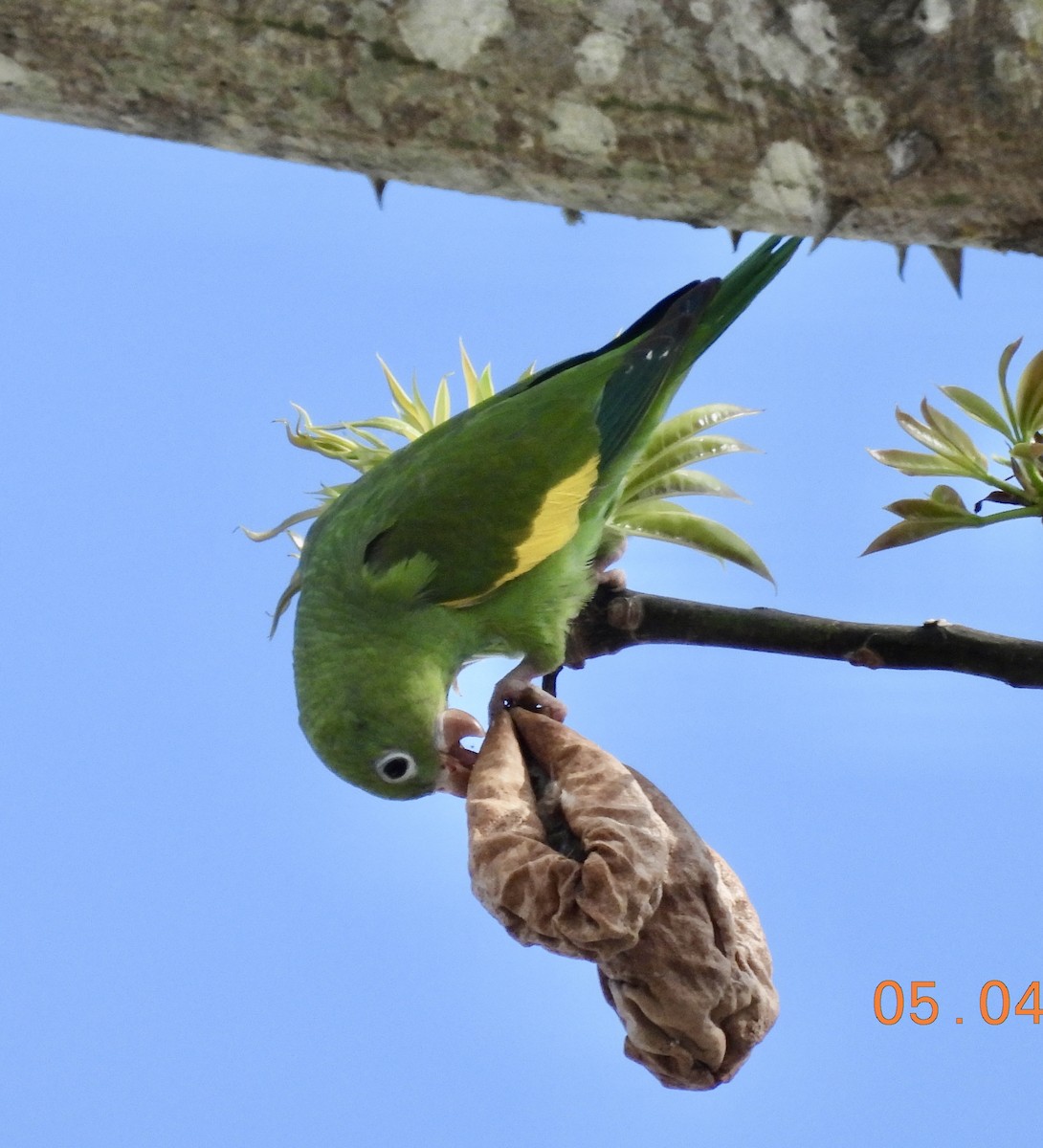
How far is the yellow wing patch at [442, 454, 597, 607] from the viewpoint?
291 centimetres

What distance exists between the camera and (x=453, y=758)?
8.86ft

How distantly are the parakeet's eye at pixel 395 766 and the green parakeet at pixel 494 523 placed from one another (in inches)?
7.6

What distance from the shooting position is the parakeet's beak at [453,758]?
2.69m

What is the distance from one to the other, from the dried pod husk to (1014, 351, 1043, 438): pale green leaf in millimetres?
1222

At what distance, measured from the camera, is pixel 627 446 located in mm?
3029

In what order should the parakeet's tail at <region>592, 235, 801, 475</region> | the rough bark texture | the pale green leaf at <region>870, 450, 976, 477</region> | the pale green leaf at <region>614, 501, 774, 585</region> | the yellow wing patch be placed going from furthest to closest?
the parakeet's tail at <region>592, 235, 801, 475</region> → the yellow wing patch → the pale green leaf at <region>614, 501, 774, 585</region> → the pale green leaf at <region>870, 450, 976, 477</region> → the rough bark texture

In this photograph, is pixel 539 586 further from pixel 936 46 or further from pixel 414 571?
pixel 936 46

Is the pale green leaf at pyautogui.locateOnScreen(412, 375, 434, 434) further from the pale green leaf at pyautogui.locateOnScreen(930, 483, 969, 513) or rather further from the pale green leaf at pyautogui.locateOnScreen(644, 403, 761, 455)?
the pale green leaf at pyautogui.locateOnScreen(930, 483, 969, 513)

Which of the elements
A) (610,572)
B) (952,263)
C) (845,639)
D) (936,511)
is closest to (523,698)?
(610,572)

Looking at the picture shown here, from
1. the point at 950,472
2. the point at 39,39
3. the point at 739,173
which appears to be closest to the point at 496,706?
the point at 950,472

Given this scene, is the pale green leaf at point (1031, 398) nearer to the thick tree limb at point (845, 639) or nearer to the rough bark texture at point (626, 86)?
the thick tree limb at point (845, 639)

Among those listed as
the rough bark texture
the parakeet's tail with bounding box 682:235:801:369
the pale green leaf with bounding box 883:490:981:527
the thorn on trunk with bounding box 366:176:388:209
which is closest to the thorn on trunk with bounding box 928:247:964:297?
the rough bark texture

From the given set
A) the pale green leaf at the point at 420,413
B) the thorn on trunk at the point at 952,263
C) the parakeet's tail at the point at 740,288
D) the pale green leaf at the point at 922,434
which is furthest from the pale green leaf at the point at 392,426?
the thorn on trunk at the point at 952,263

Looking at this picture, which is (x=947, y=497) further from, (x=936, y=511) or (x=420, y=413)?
(x=420, y=413)
